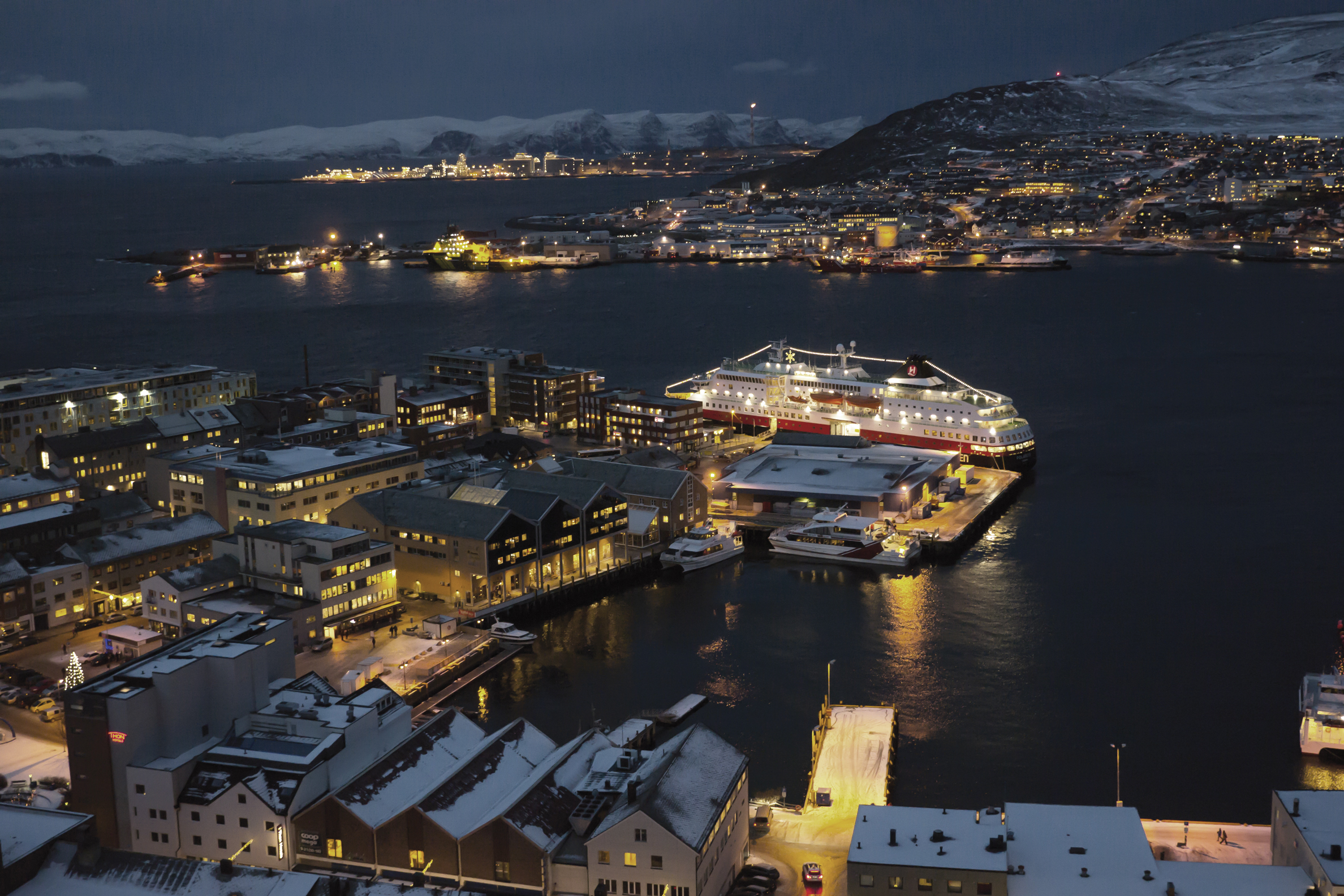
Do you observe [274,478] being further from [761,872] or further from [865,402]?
[865,402]

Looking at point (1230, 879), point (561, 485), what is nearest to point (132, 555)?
point (561, 485)

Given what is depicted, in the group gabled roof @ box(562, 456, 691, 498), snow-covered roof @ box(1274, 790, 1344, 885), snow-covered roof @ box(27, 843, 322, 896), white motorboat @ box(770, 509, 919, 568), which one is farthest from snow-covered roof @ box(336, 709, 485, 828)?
white motorboat @ box(770, 509, 919, 568)

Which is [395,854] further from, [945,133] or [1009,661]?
[945,133]

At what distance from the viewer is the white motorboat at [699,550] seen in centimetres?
1319

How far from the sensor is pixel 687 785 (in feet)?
21.8

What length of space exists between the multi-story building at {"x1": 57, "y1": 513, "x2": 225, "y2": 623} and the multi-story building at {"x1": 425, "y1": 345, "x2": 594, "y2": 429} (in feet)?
22.7

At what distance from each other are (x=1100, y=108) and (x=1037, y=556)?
72962mm

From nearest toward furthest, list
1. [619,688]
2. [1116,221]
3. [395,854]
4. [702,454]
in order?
1. [395,854]
2. [619,688]
3. [702,454]
4. [1116,221]

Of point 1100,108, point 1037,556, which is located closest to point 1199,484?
point 1037,556

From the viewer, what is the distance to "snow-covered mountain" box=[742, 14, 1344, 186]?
74.6 meters

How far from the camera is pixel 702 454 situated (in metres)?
17.3

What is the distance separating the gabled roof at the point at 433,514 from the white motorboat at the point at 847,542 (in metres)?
3.43

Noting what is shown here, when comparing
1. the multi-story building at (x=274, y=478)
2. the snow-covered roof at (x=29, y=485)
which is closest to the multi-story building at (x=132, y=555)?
the multi-story building at (x=274, y=478)

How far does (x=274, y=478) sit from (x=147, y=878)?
7.15 m
